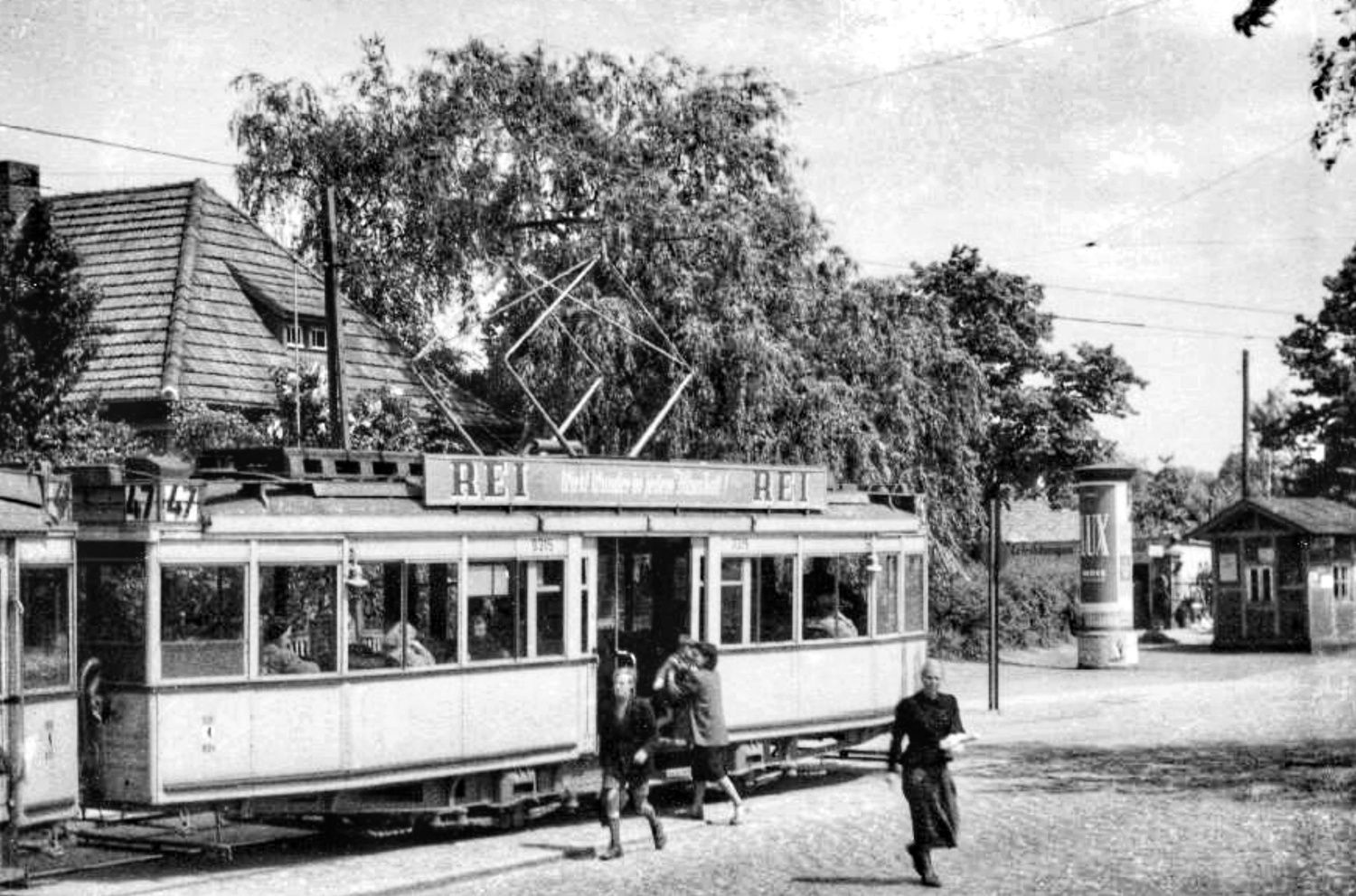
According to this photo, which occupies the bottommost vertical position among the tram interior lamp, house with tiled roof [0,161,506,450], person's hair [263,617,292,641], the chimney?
person's hair [263,617,292,641]

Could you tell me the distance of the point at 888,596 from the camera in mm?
21094

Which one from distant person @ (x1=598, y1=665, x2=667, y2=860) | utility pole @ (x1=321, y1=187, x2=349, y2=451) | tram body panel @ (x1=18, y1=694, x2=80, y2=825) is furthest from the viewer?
utility pole @ (x1=321, y1=187, x2=349, y2=451)

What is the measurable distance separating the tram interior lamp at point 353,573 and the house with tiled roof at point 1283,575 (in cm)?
3222

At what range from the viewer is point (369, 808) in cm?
1520

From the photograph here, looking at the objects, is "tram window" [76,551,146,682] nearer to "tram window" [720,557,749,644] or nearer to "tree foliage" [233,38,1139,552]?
"tram window" [720,557,749,644]

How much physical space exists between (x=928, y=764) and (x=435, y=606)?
4.31m

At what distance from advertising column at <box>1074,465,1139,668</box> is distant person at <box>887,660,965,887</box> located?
81.6 ft

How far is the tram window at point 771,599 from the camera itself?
19.1 m

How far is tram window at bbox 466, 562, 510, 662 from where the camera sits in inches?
635

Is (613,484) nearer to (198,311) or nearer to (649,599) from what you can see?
(649,599)

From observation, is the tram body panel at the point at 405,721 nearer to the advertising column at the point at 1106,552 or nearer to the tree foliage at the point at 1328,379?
the advertising column at the point at 1106,552

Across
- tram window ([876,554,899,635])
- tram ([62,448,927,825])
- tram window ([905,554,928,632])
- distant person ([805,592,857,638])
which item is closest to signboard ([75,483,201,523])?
tram ([62,448,927,825])

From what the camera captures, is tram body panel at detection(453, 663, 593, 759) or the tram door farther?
the tram door

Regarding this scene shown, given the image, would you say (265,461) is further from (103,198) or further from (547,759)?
(103,198)
